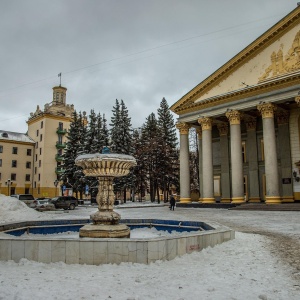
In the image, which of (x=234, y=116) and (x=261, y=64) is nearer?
(x=261, y=64)

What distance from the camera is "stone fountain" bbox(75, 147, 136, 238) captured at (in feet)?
30.7

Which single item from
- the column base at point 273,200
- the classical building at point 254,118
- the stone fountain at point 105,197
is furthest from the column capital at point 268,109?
the stone fountain at point 105,197

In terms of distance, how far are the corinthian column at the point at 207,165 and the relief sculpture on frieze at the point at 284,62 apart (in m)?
7.13

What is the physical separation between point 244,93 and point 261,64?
2.97m

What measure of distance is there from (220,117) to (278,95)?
26.0 ft

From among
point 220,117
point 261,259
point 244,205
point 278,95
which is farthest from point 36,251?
point 220,117

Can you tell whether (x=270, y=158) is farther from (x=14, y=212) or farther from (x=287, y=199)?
(x=14, y=212)

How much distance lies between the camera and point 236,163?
30812mm

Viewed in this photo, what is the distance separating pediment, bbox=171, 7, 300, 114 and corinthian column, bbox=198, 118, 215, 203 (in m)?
2.31

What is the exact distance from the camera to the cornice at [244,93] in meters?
28.0

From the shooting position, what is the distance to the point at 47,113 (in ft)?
214

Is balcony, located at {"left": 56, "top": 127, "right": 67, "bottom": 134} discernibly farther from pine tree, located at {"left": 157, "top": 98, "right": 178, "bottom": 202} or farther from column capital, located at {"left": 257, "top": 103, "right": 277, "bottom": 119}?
column capital, located at {"left": 257, "top": 103, "right": 277, "bottom": 119}

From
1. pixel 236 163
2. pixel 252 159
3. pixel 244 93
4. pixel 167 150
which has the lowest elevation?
pixel 236 163

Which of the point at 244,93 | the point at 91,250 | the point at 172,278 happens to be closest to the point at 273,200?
the point at 244,93
